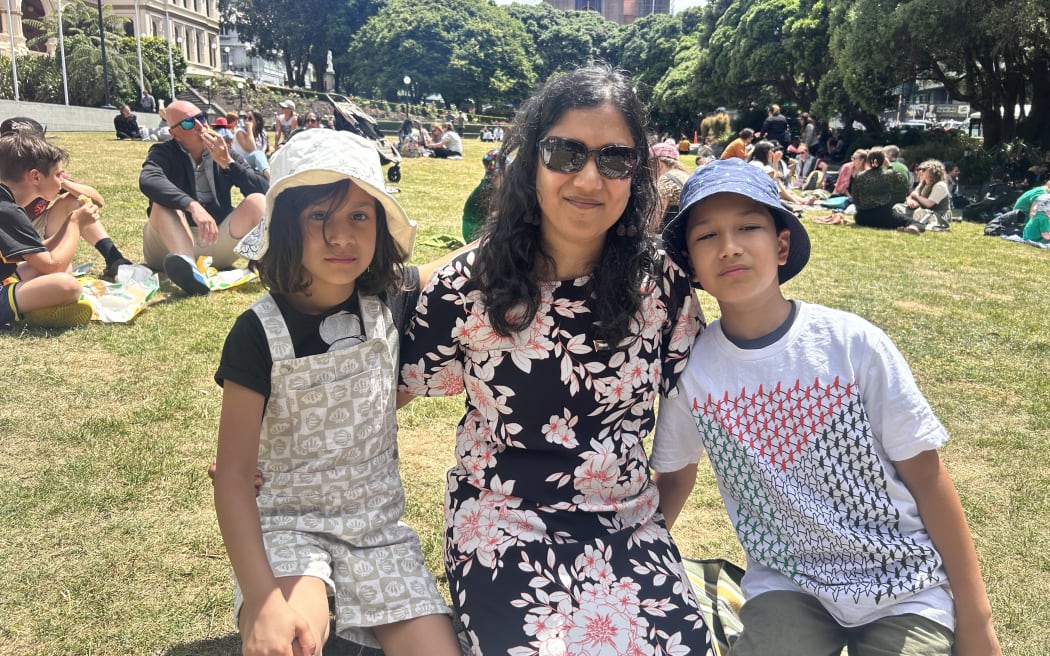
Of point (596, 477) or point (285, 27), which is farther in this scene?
point (285, 27)

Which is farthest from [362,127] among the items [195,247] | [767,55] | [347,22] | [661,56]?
[347,22]

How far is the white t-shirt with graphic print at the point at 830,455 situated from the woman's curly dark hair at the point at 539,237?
36 centimetres

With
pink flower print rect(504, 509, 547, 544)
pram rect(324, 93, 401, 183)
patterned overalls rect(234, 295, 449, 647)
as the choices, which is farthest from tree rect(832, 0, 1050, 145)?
patterned overalls rect(234, 295, 449, 647)

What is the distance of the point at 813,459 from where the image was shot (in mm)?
2062

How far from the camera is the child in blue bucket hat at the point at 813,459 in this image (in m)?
1.97

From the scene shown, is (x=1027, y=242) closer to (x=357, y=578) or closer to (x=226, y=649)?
(x=357, y=578)

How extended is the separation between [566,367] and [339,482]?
29.4 inches

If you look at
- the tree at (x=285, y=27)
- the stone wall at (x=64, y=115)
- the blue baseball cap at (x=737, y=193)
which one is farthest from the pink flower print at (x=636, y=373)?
the tree at (x=285, y=27)

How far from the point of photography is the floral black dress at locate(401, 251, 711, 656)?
200cm

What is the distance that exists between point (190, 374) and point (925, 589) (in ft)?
14.2

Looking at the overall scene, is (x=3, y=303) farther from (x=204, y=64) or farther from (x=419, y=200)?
(x=204, y=64)

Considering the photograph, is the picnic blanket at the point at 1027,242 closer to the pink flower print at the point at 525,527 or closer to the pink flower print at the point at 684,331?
the pink flower print at the point at 684,331

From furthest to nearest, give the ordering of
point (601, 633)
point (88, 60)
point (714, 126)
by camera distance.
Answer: point (88, 60)
point (714, 126)
point (601, 633)

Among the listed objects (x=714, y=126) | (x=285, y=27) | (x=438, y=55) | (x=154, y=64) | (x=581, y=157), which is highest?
(x=285, y=27)
